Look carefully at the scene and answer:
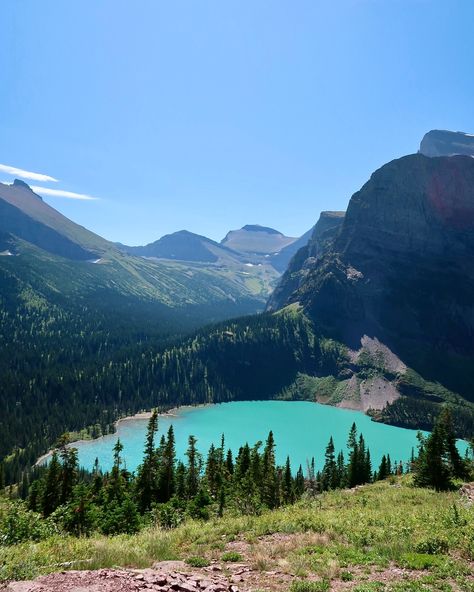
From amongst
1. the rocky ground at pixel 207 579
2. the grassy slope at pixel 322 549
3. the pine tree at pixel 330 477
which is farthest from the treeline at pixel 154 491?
the rocky ground at pixel 207 579

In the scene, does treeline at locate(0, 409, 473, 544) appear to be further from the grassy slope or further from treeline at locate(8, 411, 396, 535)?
the grassy slope

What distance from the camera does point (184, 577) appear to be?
16.1 metres

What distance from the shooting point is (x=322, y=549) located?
70.7 feet

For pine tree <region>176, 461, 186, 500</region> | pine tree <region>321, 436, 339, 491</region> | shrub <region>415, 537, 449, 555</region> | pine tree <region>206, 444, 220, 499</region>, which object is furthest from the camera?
pine tree <region>321, 436, 339, 491</region>

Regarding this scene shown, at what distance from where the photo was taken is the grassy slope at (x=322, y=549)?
690 inches

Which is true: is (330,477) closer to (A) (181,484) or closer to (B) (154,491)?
(A) (181,484)

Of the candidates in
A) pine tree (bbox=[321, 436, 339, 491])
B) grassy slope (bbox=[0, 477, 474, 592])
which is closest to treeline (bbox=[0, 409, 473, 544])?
pine tree (bbox=[321, 436, 339, 491])

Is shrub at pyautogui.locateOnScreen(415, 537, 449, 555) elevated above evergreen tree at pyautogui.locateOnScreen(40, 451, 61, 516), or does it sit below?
above

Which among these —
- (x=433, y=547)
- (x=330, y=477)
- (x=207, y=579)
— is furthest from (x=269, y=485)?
(x=207, y=579)

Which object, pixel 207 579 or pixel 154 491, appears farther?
pixel 154 491

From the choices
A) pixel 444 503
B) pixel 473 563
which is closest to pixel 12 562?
pixel 473 563

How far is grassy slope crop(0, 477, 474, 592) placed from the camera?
57.5 feet

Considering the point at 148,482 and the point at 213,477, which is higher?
the point at 148,482

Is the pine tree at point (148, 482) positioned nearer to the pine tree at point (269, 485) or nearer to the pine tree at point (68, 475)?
the pine tree at point (68, 475)
